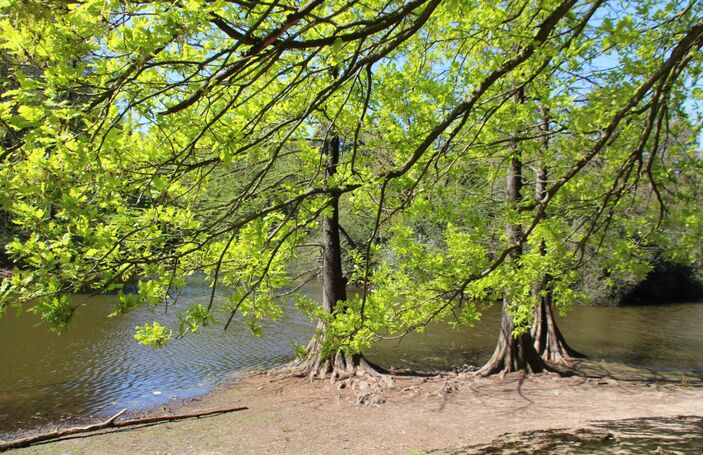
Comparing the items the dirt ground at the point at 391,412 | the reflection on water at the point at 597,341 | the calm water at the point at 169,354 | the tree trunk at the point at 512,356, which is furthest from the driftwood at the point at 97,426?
the tree trunk at the point at 512,356

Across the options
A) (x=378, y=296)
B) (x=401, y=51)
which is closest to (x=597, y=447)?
(x=378, y=296)

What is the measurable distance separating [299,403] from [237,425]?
145 cm

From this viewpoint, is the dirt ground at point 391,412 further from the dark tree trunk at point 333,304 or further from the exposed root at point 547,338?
the exposed root at point 547,338

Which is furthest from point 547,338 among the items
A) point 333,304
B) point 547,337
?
point 333,304

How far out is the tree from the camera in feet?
8.30

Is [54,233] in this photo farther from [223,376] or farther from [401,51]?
[223,376]

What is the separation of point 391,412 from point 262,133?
5846mm

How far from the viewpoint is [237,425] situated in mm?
8094

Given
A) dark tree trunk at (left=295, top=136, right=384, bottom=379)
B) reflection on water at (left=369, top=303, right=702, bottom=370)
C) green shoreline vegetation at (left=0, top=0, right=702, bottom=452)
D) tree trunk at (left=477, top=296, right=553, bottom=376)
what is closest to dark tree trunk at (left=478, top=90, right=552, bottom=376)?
tree trunk at (left=477, top=296, right=553, bottom=376)

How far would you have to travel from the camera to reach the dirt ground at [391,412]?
7.07m

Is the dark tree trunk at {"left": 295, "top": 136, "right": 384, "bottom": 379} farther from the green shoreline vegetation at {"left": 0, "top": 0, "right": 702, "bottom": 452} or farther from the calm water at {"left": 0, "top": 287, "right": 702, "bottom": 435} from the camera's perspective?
the green shoreline vegetation at {"left": 0, "top": 0, "right": 702, "bottom": 452}

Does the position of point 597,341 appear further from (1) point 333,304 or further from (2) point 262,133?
Answer: (2) point 262,133

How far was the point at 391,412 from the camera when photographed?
864cm

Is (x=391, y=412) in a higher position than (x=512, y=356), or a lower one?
lower
